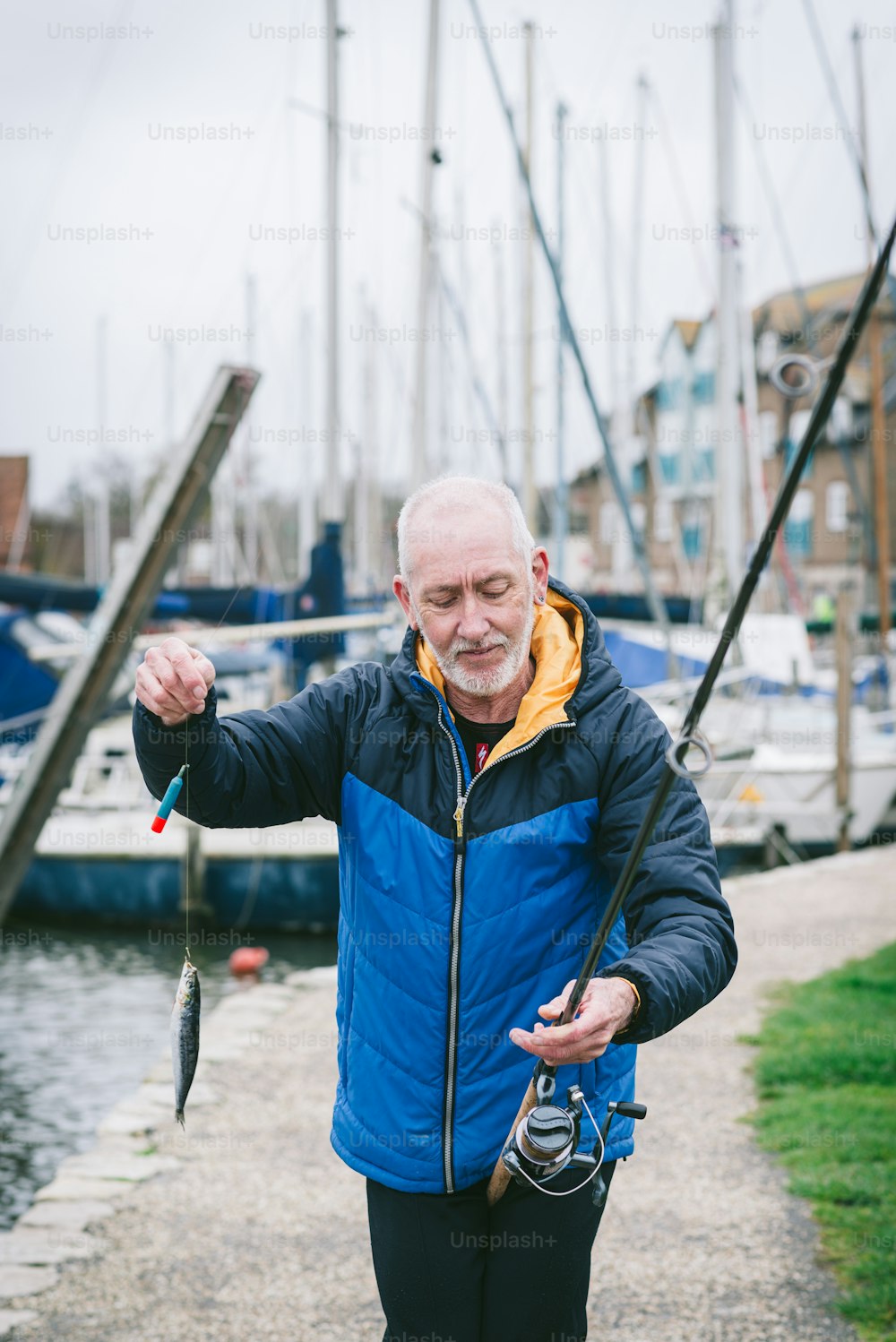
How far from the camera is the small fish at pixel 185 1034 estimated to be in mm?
3006

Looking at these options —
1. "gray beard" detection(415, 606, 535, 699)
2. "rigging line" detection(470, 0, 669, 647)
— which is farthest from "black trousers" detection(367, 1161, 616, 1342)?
"rigging line" detection(470, 0, 669, 647)

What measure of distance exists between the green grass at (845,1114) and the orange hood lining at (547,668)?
2.72 m

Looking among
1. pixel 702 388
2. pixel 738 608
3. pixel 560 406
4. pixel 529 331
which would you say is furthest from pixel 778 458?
pixel 738 608

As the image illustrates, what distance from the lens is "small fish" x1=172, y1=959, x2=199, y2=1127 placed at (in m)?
3.01

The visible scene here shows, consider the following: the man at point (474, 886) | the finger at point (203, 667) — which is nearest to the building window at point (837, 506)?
the man at point (474, 886)

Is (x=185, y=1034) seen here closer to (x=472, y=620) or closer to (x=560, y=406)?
(x=472, y=620)

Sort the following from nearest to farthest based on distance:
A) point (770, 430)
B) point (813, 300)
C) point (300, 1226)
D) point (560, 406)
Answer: point (300, 1226) → point (560, 406) → point (770, 430) → point (813, 300)

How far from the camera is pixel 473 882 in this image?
2.78 m

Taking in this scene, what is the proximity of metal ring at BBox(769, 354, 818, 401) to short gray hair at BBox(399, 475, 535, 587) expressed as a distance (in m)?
0.83

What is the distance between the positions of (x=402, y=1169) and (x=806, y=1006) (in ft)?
20.6

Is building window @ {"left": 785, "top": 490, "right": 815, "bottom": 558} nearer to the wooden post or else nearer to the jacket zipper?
the wooden post

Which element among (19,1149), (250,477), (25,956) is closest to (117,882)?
(25,956)

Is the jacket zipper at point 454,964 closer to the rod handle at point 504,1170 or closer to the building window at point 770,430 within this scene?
the rod handle at point 504,1170

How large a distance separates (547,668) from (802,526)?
57794 millimetres
